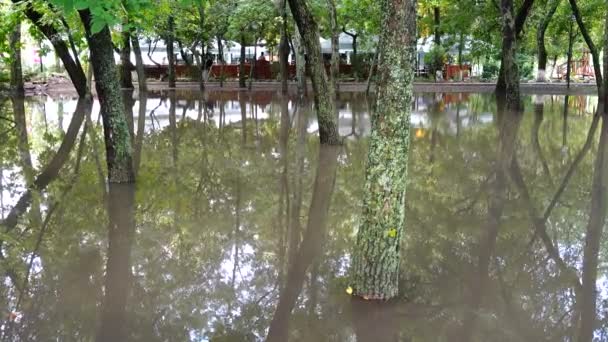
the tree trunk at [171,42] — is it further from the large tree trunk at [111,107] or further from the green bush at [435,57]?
the large tree trunk at [111,107]

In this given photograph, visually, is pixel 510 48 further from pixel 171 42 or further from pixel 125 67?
pixel 125 67

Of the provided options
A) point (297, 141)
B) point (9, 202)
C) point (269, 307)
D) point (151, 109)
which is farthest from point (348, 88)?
point (269, 307)

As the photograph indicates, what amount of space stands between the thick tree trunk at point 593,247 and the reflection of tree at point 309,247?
2410 mm

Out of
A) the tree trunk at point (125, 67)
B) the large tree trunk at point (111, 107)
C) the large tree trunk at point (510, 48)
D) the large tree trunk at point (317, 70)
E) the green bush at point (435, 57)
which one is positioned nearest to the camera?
the large tree trunk at point (111, 107)

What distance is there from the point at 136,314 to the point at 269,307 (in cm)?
116

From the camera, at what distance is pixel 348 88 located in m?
37.6

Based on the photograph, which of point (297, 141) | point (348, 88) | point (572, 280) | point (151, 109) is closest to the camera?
point (572, 280)

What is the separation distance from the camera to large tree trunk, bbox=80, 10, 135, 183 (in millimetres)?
9045

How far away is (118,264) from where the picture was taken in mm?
6410

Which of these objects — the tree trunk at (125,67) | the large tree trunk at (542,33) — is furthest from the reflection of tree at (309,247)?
the tree trunk at (125,67)

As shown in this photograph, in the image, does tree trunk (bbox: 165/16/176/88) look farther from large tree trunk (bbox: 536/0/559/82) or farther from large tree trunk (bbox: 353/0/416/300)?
large tree trunk (bbox: 353/0/416/300)

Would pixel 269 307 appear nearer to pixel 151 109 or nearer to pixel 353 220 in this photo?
pixel 353 220

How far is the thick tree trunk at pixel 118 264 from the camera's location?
16.0 feet

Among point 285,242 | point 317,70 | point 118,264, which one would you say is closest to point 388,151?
point 285,242
